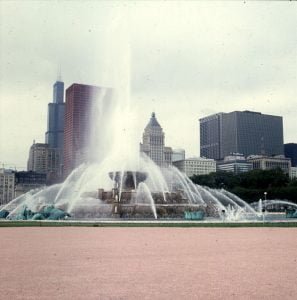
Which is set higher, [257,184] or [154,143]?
→ [154,143]

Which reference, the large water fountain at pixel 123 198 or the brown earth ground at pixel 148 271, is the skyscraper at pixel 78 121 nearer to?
the large water fountain at pixel 123 198

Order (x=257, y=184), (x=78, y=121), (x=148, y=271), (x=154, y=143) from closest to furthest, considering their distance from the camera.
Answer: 1. (x=148, y=271)
2. (x=257, y=184)
3. (x=78, y=121)
4. (x=154, y=143)

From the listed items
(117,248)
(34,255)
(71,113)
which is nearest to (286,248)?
(117,248)

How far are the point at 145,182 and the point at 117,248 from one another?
3531cm

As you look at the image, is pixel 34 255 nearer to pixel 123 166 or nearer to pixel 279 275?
pixel 279 275

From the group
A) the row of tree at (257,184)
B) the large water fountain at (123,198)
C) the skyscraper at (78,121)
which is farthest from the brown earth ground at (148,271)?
the skyscraper at (78,121)

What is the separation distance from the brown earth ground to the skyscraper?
503 ft

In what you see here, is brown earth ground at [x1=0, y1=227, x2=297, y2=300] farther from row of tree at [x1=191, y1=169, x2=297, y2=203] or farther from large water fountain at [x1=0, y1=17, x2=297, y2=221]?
row of tree at [x1=191, y1=169, x2=297, y2=203]

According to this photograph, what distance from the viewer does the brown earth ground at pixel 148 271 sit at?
10.1m

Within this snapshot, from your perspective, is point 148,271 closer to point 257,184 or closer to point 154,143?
point 257,184

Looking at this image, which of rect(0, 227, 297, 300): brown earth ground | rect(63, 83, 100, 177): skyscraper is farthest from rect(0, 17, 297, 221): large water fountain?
rect(63, 83, 100, 177): skyscraper

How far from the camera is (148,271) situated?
12.9m

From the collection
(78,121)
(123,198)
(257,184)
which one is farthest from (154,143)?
(123,198)

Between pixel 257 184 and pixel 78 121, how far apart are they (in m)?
87.8
